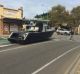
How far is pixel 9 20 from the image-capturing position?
53375mm

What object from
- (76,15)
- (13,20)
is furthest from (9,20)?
(76,15)

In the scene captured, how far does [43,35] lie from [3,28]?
46.6 ft

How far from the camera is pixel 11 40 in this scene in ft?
116

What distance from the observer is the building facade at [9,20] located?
52.3 m

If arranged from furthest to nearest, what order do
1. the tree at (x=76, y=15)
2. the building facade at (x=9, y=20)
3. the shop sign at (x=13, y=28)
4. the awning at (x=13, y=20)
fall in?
→ the tree at (x=76, y=15), the shop sign at (x=13, y=28), the awning at (x=13, y=20), the building facade at (x=9, y=20)

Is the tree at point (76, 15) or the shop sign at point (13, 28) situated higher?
the tree at point (76, 15)

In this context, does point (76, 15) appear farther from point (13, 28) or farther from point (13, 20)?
point (13, 20)

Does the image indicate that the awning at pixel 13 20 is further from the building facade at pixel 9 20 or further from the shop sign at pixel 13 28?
the shop sign at pixel 13 28

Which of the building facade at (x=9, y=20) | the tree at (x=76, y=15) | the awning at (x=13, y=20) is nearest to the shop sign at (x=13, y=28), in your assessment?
the building facade at (x=9, y=20)

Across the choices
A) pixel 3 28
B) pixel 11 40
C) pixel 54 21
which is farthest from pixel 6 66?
Result: pixel 54 21

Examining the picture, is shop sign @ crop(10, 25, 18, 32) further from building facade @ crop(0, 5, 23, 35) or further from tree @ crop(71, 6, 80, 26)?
tree @ crop(71, 6, 80, 26)

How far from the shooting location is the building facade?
172 feet

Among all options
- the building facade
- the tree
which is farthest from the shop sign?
the tree

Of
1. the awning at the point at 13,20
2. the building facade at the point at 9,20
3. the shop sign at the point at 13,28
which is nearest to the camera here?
the building facade at the point at 9,20
